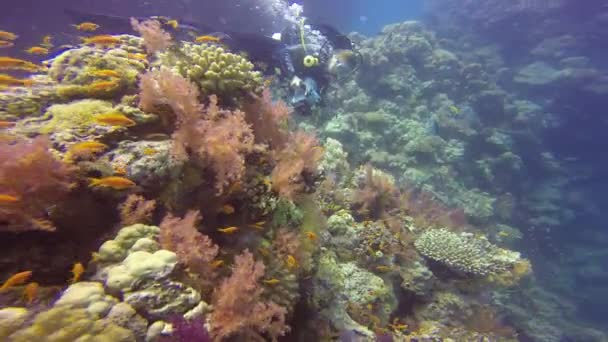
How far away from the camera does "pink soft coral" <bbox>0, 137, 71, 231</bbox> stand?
251 centimetres

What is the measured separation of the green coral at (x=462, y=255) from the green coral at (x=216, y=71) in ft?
16.2

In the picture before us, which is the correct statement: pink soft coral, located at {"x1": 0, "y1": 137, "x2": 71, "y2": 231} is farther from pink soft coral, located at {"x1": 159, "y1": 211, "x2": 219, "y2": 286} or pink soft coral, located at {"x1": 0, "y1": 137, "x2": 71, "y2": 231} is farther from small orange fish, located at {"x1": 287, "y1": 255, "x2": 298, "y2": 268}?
small orange fish, located at {"x1": 287, "y1": 255, "x2": 298, "y2": 268}

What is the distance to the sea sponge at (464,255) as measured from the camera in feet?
22.0

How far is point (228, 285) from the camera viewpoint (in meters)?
2.70

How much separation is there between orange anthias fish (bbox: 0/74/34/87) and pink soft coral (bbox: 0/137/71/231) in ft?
5.47

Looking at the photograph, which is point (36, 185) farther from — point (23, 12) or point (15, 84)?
point (23, 12)

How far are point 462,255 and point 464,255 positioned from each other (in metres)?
0.04

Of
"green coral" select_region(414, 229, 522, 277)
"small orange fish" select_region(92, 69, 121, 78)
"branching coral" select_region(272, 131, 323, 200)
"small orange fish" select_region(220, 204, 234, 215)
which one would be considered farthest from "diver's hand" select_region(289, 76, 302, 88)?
"small orange fish" select_region(220, 204, 234, 215)

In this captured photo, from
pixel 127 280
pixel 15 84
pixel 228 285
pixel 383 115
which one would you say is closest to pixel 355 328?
pixel 228 285

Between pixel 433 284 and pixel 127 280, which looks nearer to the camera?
pixel 127 280

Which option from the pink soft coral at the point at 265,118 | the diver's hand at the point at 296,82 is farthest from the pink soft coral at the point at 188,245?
the diver's hand at the point at 296,82

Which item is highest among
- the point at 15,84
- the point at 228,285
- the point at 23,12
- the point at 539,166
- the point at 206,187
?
the point at 539,166

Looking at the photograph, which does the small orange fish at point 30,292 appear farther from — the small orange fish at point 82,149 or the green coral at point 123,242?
the small orange fish at point 82,149

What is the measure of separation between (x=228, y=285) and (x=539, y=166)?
20172mm
